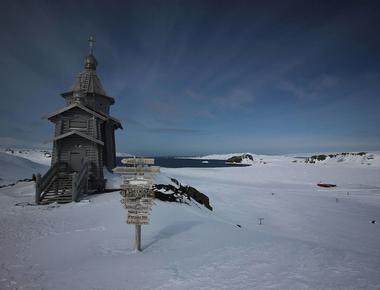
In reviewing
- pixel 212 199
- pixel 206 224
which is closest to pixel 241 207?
pixel 212 199

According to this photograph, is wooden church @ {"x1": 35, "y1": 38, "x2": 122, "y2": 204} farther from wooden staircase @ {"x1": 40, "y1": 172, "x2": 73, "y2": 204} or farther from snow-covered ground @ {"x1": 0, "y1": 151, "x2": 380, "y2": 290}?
snow-covered ground @ {"x1": 0, "y1": 151, "x2": 380, "y2": 290}

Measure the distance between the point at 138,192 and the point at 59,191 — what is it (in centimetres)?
1327

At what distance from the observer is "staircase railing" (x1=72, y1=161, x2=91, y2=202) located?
1507 centimetres

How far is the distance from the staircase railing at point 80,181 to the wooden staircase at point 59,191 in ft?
2.13

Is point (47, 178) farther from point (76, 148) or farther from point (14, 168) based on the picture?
point (14, 168)

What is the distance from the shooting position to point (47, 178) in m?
16.3

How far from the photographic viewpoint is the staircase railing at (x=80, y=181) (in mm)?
15070

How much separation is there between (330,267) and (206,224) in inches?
230

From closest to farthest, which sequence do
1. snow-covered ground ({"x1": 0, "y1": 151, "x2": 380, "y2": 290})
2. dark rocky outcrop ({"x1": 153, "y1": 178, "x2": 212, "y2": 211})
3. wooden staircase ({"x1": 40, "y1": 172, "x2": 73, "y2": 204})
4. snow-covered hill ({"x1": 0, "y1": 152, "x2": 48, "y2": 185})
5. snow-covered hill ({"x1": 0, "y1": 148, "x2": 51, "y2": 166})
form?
snow-covered ground ({"x1": 0, "y1": 151, "x2": 380, "y2": 290}) → wooden staircase ({"x1": 40, "y1": 172, "x2": 73, "y2": 204}) → dark rocky outcrop ({"x1": 153, "y1": 178, "x2": 212, "y2": 211}) → snow-covered hill ({"x1": 0, "y1": 152, "x2": 48, "y2": 185}) → snow-covered hill ({"x1": 0, "y1": 148, "x2": 51, "y2": 166})

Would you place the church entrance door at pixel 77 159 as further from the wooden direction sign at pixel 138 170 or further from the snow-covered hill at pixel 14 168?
the snow-covered hill at pixel 14 168

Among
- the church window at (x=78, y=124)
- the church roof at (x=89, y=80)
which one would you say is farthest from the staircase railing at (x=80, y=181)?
the church roof at (x=89, y=80)

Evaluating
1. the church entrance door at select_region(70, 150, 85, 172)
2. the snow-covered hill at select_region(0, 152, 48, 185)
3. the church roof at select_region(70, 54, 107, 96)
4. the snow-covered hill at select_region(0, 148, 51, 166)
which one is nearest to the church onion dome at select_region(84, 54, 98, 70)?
the church roof at select_region(70, 54, 107, 96)

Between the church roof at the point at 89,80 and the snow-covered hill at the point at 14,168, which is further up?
the church roof at the point at 89,80

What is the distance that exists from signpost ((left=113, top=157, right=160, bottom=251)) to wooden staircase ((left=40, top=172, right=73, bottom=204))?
9933mm
